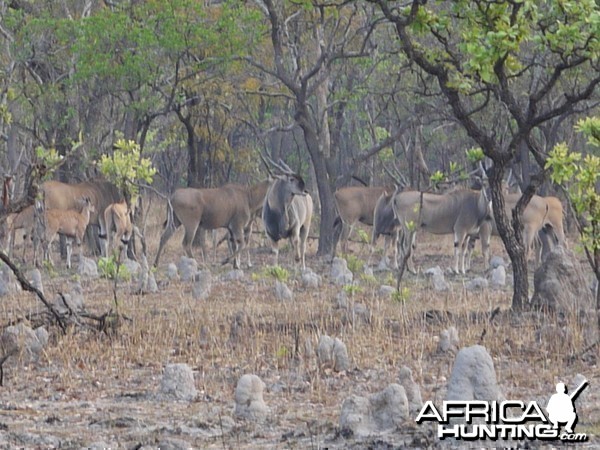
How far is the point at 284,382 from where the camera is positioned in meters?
10.2

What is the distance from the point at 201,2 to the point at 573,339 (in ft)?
43.2

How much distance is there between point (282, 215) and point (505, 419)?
1439cm

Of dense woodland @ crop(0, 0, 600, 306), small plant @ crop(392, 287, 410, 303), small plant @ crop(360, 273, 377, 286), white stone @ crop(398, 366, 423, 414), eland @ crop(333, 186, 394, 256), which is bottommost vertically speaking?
white stone @ crop(398, 366, 423, 414)

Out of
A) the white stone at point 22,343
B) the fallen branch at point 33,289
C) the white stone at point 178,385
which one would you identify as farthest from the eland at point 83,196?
the white stone at point 178,385

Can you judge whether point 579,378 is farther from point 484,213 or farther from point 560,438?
point 484,213

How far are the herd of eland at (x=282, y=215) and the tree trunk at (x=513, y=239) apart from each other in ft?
22.5

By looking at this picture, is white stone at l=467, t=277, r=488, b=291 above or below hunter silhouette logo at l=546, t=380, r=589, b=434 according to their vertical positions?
above

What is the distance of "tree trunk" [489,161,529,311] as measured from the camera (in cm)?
1384

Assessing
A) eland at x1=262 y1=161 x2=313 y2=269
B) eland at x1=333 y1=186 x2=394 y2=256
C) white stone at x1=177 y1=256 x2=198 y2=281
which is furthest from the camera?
eland at x1=333 y1=186 x2=394 y2=256

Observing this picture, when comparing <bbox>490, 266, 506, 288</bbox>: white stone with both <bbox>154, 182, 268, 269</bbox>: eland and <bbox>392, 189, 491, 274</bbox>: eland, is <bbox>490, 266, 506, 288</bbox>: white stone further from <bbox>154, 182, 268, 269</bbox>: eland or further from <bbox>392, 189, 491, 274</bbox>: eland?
<bbox>154, 182, 268, 269</bbox>: eland

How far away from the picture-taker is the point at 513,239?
45.7 feet

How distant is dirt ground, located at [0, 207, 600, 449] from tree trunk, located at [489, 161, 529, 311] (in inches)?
12.2

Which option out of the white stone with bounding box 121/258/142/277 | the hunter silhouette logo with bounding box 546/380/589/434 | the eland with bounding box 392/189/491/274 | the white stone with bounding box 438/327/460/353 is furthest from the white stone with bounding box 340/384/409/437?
the eland with bounding box 392/189/491/274

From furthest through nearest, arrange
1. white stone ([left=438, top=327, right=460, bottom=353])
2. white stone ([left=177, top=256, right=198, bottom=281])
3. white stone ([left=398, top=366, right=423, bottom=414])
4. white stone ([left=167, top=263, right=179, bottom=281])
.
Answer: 1. white stone ([left=167, top=263, right=179, bottom=281])
2. white stone ([left=177, top=256, right=198, bottom=281])
3. white stone ([left=438, top=327, right=460, bottom=353])
4. white stone ([left=398, top=366, right=423, bottom=414])
